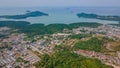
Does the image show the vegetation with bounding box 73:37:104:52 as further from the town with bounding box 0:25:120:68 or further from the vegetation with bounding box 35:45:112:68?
the vegetation with bounding box 35:45:112:68

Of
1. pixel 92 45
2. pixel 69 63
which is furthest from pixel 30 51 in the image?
pixel 69 63

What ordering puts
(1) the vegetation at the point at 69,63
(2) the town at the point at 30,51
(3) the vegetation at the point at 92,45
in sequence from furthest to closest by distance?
(3) the vegetation at the point at 92,45 → (2) the town at the point at 30,51 → (1) the vegetation at the point at 69,63

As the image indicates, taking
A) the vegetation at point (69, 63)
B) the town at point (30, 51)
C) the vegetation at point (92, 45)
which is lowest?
the town at point (30, 51)

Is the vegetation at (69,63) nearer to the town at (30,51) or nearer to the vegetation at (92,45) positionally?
the town at (30,51)

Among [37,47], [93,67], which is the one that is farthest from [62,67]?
[37,47]

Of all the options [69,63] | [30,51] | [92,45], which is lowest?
[30,51]

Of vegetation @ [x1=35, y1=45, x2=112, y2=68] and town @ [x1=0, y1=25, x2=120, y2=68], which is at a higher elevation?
vegetation @ [x1=35, y1=45, x2=112, y2=68]

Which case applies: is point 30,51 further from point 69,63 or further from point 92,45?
point 69,63

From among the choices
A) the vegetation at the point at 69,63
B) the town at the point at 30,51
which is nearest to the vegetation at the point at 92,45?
→ the town at the point at 30,51

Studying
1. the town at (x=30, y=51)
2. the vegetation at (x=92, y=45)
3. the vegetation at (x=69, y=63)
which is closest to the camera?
the vegetation at (x=69, y=63)

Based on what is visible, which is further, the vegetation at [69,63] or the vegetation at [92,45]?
the vegetation at [92,45]

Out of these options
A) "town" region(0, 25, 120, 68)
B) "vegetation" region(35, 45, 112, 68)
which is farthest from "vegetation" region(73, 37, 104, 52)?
"vegetation" region(35, 45, 112, 68)
